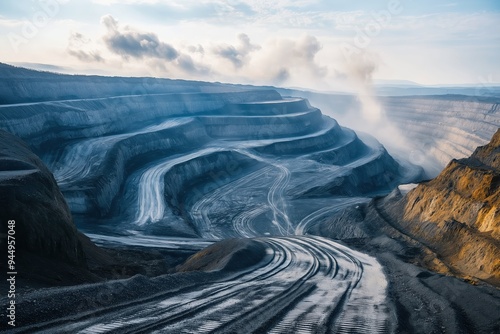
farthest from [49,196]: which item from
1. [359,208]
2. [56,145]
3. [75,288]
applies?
[56,145]

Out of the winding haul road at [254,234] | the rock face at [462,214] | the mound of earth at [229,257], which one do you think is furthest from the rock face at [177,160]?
the rock face at [462,214]

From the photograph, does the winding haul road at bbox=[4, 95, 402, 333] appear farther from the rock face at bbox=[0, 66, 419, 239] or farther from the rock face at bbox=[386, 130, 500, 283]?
the rock face at bbox=[386, 130, 500, 283]

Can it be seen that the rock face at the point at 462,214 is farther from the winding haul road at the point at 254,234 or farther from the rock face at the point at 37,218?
the rock face at the point at 37,218

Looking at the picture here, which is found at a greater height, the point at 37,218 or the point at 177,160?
the point at 37,218

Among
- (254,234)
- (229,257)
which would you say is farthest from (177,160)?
(229,257)

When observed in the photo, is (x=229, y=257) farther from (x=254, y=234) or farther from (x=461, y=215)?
(x=254, y=234)
